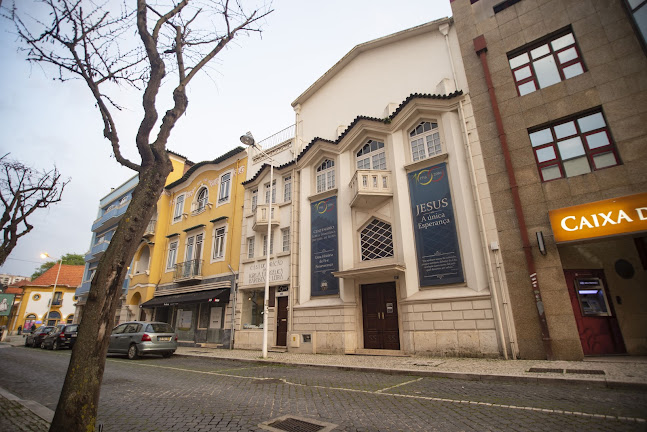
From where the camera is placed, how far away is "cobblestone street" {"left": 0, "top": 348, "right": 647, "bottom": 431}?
14.8 ft

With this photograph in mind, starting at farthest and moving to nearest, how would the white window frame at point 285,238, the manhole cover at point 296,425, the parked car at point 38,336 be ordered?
the parked car at point 38,336 → the white window frame at point 285,238 → the manhole cover at point 296,425

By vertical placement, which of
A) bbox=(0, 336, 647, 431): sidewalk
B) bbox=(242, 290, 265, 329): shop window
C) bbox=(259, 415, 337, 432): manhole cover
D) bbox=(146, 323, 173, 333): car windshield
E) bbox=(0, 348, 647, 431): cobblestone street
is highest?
bbox=(242, 290, 265, 329): shop window

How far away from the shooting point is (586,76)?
11.0 metres

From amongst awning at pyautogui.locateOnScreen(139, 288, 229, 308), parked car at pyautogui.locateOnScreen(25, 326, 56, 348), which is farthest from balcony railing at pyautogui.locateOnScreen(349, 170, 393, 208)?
parked car at pyautogui.locateOnScreen(25, 326, 56, 348)

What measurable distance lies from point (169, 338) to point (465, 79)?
17.3m

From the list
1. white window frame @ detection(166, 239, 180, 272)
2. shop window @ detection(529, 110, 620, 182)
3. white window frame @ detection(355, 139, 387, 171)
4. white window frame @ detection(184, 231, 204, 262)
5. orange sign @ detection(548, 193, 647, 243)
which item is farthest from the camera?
white window frame @ detection(166, 239, 180, 272)

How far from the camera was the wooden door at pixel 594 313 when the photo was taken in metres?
10.4

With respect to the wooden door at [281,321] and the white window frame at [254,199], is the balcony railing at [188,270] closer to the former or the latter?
the white window frame at [254,199]

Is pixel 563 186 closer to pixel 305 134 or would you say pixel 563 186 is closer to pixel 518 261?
pixel 518 261

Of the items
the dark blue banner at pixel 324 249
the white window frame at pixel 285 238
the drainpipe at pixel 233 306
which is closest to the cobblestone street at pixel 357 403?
the dark blue banner at pixel 324 249

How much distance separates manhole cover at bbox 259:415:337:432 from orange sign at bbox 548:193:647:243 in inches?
364

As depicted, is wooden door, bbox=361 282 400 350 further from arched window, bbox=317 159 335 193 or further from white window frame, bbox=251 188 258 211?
white window frame, bbox=251 188 258 211

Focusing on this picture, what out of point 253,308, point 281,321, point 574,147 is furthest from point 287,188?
point 574,147

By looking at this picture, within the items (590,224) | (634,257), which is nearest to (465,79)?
(590,224)
